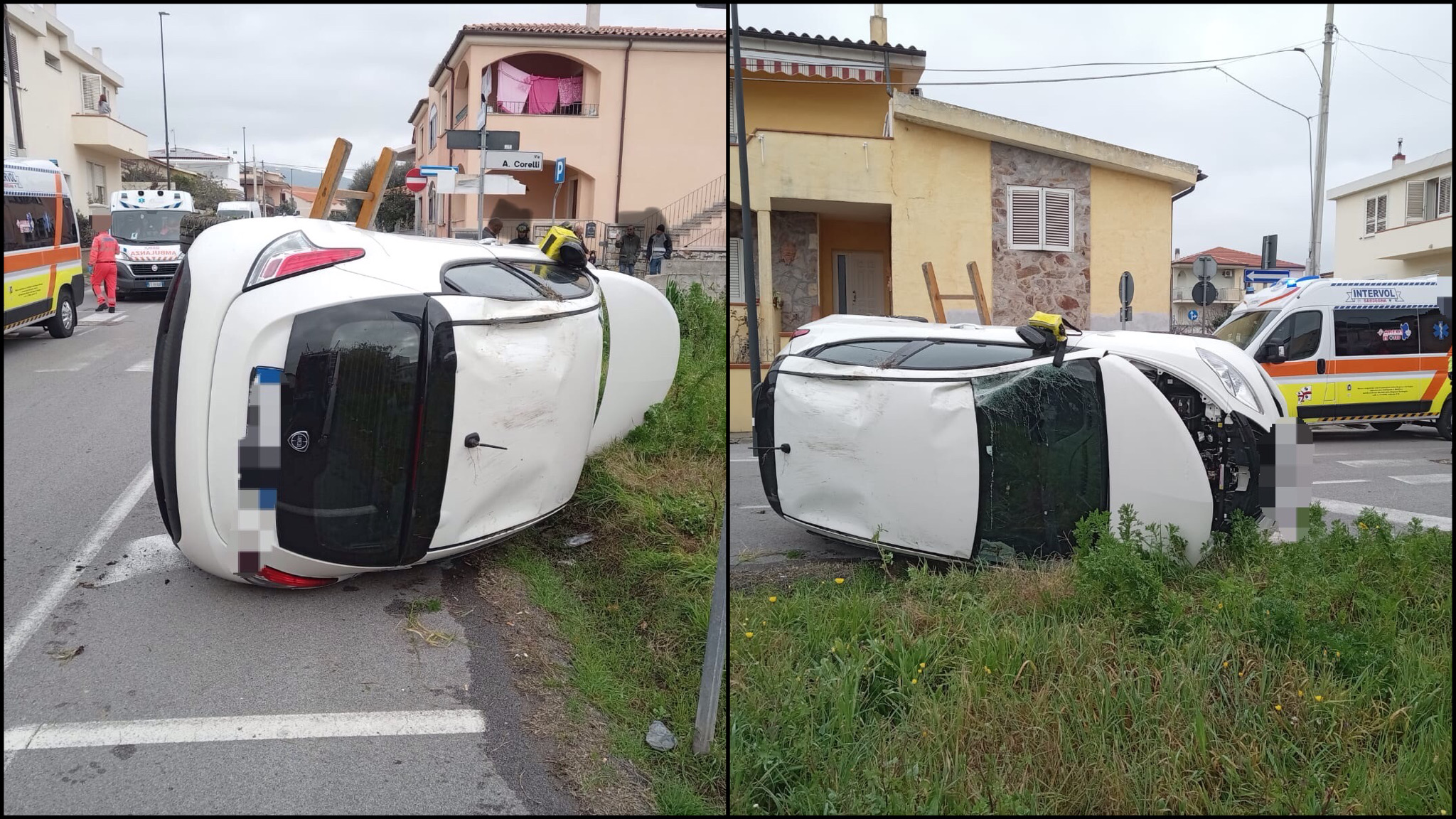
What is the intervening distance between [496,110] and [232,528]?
18.9m

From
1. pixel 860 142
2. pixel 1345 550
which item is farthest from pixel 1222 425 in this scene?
pixel 860 142

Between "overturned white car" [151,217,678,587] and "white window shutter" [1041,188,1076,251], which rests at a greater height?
"white window shutter" [1041,188,1076,251]

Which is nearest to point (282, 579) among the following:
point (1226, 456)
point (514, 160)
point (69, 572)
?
point (69, 572)

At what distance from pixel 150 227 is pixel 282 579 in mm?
15133

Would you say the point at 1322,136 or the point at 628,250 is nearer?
the point at 1322,136

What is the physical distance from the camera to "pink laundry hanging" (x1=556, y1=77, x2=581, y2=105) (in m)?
23.2

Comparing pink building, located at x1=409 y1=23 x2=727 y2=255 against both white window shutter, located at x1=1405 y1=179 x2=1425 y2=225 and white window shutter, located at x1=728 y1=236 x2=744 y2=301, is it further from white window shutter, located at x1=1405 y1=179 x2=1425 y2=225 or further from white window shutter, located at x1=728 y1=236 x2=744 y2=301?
white window shutter, located at x1=1405 y1=179 x2=1425 y2=225

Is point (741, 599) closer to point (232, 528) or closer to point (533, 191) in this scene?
point (232, 528)

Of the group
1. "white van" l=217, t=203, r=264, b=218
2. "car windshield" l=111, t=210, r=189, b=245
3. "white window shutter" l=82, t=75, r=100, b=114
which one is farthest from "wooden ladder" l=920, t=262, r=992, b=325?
"car windshield" l=111, t=210, r=189, b=245

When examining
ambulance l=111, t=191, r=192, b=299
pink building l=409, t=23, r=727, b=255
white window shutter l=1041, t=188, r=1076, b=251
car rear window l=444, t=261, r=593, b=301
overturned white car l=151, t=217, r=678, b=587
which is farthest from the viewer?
pink building l=409, t=23, r=727, b=255

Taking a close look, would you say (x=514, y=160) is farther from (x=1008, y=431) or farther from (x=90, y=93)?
(x=1008, y=431)

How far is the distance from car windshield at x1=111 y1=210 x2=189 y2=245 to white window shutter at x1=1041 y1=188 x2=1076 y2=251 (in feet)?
50.8

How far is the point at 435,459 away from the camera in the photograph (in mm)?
4738

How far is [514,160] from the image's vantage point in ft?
26.0
